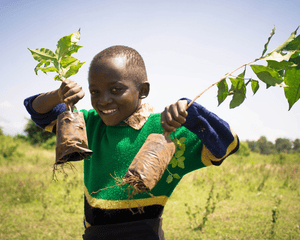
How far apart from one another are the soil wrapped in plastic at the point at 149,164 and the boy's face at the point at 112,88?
35 centimetres

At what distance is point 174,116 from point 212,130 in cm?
28

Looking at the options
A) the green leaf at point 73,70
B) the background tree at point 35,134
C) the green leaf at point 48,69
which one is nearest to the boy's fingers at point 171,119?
Result: the green leaf at point 73,70

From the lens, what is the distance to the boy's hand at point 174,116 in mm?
1030

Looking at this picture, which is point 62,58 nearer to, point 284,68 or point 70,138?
point 70,138

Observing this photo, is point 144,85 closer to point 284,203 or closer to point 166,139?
point 166,139

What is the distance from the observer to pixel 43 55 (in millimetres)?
1420

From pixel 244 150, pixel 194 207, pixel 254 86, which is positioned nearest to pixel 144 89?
pixel 254 86

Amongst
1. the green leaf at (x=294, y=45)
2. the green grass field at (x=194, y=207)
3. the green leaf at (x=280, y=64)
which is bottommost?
the green grass field at (x=194, y=207)

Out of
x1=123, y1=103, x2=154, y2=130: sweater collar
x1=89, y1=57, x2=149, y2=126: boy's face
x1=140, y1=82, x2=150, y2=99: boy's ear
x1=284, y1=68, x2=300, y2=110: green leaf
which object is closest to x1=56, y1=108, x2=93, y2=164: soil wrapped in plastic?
A: x1=89, y1=57, x2=149, y2=126: boy's face

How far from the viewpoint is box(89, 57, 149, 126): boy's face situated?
1.23 meters

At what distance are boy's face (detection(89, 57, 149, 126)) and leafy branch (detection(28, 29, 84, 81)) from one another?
0.92 ft

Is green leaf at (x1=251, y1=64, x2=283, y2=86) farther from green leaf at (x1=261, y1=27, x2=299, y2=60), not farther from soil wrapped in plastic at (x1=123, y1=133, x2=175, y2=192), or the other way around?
soil wrapped in plastic at (x1=123, y1=133, x2=175, y2=192)

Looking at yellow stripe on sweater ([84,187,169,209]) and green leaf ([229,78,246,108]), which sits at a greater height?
green leaf ([229,78,246,108])

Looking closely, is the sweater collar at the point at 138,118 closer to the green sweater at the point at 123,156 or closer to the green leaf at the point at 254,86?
the green sweater at the point at 123,156
